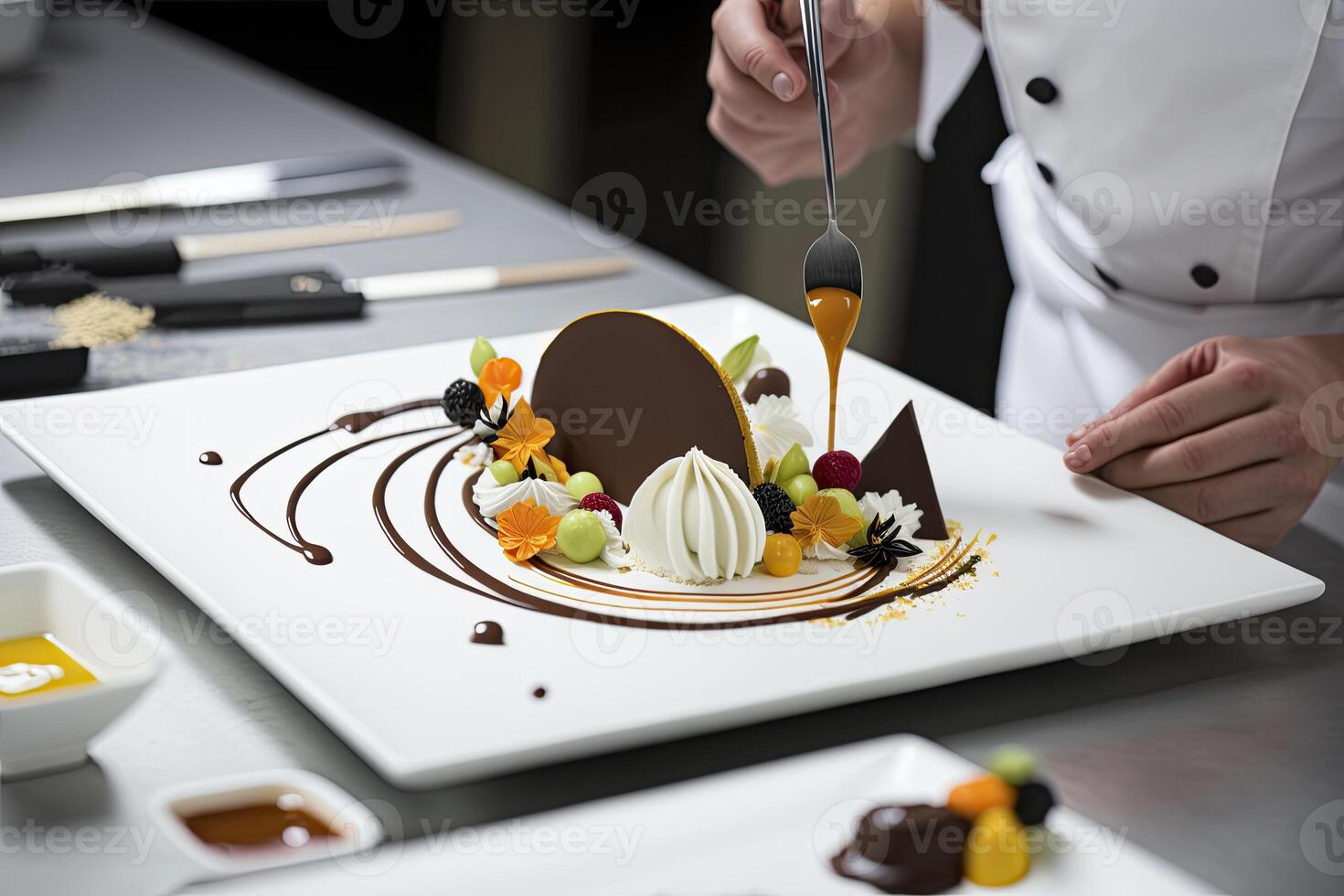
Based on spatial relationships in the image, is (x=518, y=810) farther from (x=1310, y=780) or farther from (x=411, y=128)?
(x=411, y=128)

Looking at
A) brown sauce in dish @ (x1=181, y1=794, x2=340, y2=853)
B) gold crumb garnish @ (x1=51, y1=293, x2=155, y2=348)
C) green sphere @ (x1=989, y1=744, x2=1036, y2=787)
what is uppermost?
green sphere @ (x1=989, y1=744, x2=1036, y2=787)

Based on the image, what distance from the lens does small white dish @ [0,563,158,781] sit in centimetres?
84

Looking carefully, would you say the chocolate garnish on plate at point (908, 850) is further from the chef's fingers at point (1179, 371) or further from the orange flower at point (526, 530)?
the chef's fingers at point (1179, 371)

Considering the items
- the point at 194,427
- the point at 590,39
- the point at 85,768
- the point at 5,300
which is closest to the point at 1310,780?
the point at 85,768

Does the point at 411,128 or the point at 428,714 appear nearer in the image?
the point at 428,714

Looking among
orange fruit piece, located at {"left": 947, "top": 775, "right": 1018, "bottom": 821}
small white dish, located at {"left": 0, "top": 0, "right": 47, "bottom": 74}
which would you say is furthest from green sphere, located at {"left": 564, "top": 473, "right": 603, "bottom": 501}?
small white dish, located at {"left": 0, "top": 0, "right": 47, "bottom": 74}

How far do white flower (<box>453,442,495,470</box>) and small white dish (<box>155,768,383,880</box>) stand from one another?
0.56 meters

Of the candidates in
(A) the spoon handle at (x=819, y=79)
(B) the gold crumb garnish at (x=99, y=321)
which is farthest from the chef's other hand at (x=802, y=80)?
(B) the gold crumb garnish at (x=99, y=321)

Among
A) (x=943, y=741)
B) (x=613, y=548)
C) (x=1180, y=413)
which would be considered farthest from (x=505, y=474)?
(x=1180, y=413)

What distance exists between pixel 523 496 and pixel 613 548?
Result: 0.34 feet

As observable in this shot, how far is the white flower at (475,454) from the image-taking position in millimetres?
1375

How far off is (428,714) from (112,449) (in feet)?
1.85

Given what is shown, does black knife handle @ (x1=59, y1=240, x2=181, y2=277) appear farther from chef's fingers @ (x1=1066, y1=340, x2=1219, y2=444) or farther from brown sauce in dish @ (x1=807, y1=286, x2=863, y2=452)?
chef's fingers @ (x1=1066, y1=340, x2=1219, y2=444)

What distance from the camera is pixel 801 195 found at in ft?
13.5
